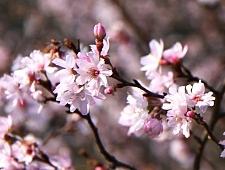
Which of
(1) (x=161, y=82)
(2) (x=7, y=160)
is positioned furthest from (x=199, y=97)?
(2) (x=7, y=160)

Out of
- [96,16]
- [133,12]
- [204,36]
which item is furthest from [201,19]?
Result: [96,16]

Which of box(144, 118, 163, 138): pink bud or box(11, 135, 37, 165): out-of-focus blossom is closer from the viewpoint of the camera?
box(144, 118, 163, 138): pink bud

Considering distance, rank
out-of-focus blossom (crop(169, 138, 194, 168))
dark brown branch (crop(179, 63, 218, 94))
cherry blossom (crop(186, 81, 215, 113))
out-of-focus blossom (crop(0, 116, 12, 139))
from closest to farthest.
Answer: cherry blossom (crop(186, 81, 215, 113)) < dark brown branch (crop(179, 63, 218, 94)) < out-of-focus blossom (crop(0, 116, 12, 139)) < out-of-focus blossom (crop(169, 138, 194, 168))

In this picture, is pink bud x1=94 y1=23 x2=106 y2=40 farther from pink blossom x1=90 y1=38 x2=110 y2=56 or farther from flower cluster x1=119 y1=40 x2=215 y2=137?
flower cluster x1=119 y1=40 x2=215 y2=137

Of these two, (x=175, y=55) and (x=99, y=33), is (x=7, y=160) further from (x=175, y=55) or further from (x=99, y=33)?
(x=175, y=55)

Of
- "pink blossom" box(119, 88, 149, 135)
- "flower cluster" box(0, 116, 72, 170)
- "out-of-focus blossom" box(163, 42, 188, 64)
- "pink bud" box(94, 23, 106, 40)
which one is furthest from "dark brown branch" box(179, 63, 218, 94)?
"flower cluster" box(0, 116, 72, 170)

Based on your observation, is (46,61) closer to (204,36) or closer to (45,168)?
(45,168)
